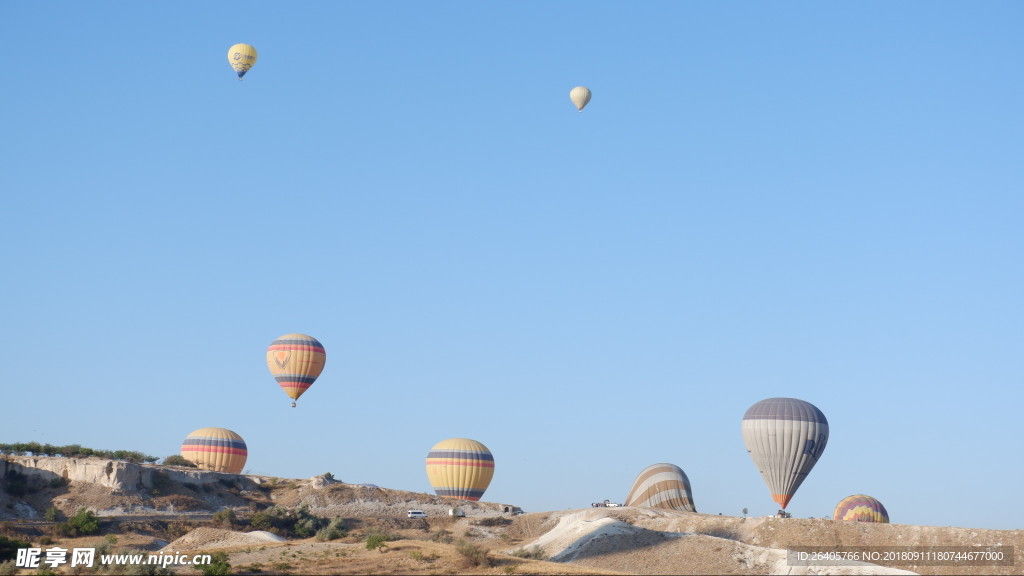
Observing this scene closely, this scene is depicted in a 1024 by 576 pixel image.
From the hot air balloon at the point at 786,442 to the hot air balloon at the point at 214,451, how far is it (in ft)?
129

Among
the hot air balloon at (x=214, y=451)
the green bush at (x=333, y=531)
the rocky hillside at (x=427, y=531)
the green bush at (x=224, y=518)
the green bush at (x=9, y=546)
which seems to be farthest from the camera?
the hot air balloon at (x=214, y=451)

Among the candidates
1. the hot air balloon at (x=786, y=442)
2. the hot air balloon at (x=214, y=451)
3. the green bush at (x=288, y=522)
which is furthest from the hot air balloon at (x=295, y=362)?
the hot air balloon at (x=786, y=442)

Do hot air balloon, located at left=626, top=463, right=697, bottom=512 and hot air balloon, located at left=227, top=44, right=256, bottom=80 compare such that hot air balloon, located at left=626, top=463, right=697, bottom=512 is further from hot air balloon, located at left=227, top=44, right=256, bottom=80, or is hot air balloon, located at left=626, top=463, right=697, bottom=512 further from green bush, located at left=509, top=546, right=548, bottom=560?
hot air balloon, located at left=227, top=44, right=256, bottom=80

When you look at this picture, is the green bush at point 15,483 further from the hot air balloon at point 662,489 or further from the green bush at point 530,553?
the hot air balloon at point 662,489

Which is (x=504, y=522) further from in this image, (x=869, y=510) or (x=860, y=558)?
(x=869, y=510)

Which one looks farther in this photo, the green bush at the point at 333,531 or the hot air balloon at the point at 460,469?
the hot air balloon at the point at 460,469

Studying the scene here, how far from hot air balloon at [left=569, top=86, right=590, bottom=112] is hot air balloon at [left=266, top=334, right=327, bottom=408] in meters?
28.1

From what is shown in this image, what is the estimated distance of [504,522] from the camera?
84250 mm

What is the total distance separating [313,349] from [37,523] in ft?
96.5

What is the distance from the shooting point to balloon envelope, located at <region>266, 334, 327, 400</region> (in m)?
93.9

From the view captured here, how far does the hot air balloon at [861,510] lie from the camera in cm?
9727

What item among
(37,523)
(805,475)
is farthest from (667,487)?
(37,523)

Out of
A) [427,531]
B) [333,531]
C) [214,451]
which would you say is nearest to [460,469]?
[427,531]

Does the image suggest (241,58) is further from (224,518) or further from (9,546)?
(9,546)
